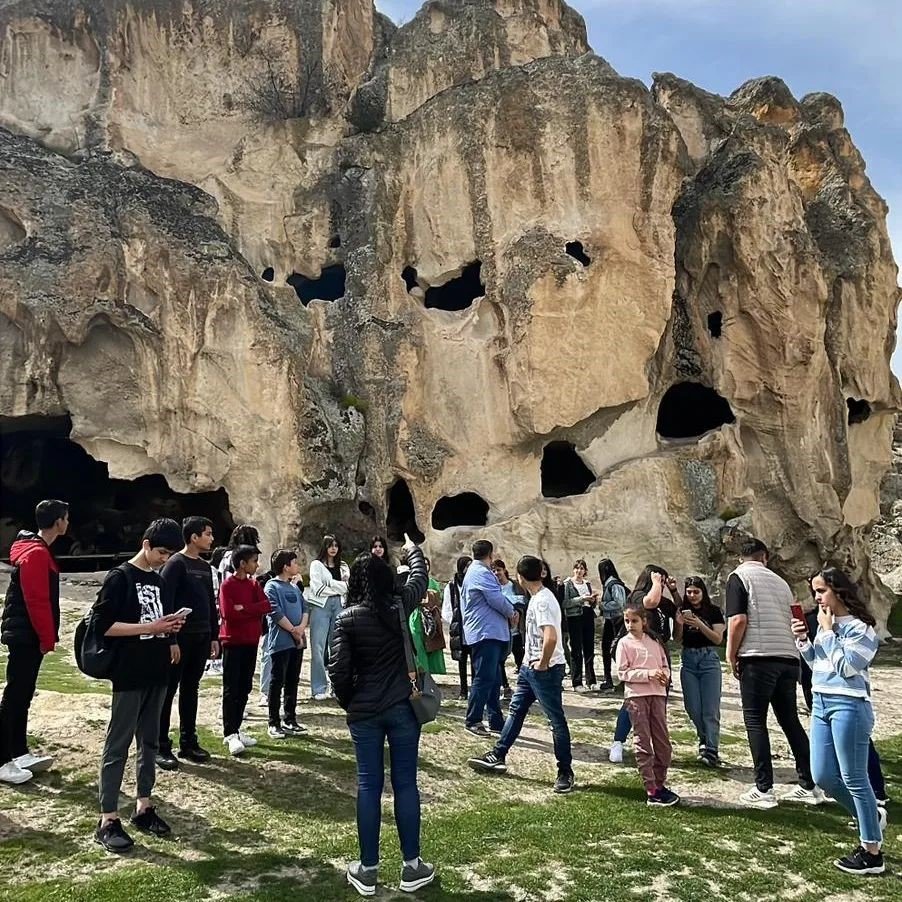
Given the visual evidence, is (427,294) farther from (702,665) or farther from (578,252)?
(702,665)

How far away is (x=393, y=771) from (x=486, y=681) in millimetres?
3439

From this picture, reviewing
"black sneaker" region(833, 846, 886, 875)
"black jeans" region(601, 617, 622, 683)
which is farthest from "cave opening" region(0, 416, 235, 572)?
"black sneaker" region(833, 846, 886, 875)

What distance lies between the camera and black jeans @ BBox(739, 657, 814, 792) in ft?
19.8

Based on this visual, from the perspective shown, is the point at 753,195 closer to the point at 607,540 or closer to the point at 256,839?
the point at 607,540

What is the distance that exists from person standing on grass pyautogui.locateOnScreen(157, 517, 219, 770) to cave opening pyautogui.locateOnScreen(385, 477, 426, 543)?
51.6 ft

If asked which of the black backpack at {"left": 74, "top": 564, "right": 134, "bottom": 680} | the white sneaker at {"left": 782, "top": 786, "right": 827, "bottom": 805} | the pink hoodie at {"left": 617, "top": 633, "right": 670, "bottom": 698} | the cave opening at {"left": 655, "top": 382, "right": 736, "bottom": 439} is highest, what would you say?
the cave opening at {"left": 655, "top": 382, "right": 736, "bottom": 439}

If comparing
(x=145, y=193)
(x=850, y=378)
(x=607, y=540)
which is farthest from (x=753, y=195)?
(x=145, y=193)

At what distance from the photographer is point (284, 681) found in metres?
7.64

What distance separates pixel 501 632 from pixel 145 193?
18593mm

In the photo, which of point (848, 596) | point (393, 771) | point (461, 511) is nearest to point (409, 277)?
point (461, 511)

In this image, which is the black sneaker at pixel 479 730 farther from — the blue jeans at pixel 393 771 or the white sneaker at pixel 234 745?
the blue jeans at pixel 393 771

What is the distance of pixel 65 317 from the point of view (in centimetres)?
2003

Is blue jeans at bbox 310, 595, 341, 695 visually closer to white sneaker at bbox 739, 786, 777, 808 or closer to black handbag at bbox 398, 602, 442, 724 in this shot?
black handbag at bbox 398, 602, 442, 724

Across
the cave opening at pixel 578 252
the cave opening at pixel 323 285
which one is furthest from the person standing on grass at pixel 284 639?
the cave opening at pixel 323 285
